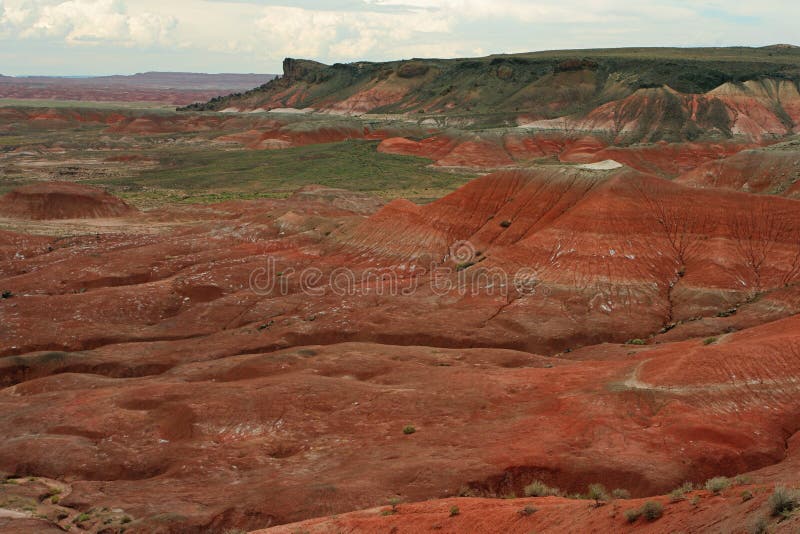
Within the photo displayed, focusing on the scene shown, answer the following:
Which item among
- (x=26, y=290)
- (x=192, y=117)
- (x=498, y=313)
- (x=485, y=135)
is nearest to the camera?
(x=498, y=313)

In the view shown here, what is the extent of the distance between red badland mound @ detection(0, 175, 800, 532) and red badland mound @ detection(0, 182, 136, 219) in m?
15.4

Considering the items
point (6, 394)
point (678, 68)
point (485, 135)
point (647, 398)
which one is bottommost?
point (6, 394)

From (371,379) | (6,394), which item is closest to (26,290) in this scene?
(6,394)

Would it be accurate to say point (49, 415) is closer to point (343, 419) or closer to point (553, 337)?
point (343, 419)

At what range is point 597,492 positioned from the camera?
17.8 m

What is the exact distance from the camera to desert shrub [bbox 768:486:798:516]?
10.9 meters

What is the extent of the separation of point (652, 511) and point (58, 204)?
74.8 meters

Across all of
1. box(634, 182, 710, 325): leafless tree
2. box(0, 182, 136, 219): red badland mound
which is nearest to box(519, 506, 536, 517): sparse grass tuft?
box(634, 182, 710, 325): leafless tree

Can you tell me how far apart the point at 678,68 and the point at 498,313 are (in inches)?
4519

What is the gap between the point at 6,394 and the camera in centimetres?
2947

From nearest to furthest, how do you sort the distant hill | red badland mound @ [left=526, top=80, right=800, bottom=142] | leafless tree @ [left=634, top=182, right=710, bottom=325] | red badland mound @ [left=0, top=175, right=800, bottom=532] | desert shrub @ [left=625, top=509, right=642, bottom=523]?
desert shrub @ [left=625, top=509, right=642, bottom=523], red badland mound @ [left=0, top=175, right=800, bottom=532], leafless tree @ [left=634, top=182, right=710, bottom=325], red badland mound @ [left=526, top=80, right=800, bottom=142], the distant hill

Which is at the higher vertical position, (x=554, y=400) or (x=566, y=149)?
(x=566, y=149)

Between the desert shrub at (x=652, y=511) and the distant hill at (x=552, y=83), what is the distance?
10691 centimetres

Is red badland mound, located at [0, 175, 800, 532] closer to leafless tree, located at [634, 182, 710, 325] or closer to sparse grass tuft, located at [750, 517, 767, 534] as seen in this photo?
leafless tree, located at [634, 182, 710, 325]
